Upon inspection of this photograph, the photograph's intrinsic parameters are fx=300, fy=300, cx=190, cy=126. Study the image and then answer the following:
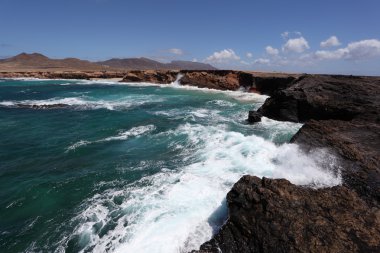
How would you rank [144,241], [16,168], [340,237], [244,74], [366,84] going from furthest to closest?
[244,74], [366,84], [16,168], [144,241], [340,237]

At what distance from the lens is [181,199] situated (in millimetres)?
12125

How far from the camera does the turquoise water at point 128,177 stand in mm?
10195

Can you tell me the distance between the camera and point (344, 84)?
1025 inches

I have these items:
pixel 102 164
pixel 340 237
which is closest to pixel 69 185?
pixel 102 164

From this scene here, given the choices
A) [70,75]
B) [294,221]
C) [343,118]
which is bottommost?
[70,75]

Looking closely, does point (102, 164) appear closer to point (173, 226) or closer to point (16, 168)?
point (16, 168)

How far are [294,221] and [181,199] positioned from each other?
500cm

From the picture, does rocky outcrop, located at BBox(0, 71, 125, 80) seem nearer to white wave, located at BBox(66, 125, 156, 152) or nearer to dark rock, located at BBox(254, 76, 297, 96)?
dark rock, located at BBox(254, 76, 297, 96)

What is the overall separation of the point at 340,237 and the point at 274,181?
246 cm

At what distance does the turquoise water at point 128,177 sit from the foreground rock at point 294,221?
1.25 meters

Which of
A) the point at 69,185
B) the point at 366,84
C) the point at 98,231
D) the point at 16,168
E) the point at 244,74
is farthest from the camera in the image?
the point at 244,74

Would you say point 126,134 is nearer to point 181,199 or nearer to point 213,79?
point 181,199

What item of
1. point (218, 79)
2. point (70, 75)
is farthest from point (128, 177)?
point (70, 75)

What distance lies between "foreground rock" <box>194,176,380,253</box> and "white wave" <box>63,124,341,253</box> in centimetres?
121
